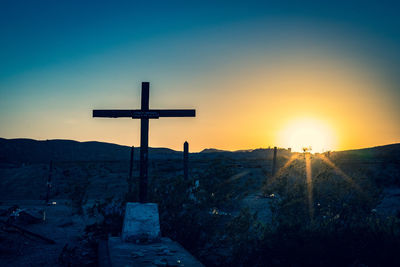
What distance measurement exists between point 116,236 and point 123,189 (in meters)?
16.9

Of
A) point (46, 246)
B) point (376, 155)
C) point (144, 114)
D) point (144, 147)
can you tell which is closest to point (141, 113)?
point (144, 114)

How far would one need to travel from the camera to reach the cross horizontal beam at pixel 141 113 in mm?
7738

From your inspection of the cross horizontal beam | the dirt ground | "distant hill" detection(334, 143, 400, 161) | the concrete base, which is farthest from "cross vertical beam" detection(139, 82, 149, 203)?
"distant hill" detection(334, 143, 400, 161)

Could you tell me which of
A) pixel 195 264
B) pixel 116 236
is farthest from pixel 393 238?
pixel 116 236

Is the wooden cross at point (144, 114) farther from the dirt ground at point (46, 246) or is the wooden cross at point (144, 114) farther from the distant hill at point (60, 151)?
the distant hill at point (60, 151)

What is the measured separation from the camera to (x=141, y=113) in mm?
7734

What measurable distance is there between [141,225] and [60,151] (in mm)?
69942

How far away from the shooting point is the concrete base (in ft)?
21.4

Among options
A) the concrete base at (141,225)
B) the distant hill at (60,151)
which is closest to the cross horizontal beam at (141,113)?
the concrete base at (141,225)

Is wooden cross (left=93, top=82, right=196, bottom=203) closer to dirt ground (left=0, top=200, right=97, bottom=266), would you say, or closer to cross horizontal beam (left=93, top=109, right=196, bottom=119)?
cross horizontal beam (left=93, top=109, right=196, bottom=119)

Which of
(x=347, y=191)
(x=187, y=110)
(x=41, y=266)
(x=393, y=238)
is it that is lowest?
(x=41, y=266)

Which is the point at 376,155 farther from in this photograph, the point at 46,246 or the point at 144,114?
the point at 46,246

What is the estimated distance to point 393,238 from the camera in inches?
209

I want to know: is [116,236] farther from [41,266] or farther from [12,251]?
[12,251]
